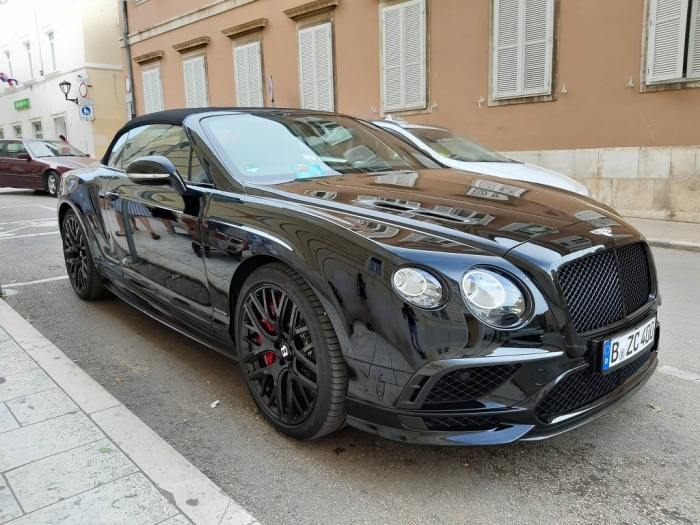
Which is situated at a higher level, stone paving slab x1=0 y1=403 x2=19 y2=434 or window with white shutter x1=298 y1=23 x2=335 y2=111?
window with white shutter x1=298 y1=23 x2=335 y2=111

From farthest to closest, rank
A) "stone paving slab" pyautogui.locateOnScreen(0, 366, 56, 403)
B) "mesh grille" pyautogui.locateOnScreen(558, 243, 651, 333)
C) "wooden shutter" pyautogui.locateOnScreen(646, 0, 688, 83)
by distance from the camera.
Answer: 1. "wooden shutter" pyautogui.locateOnScreen(646, 0, 688, 83)
2. "stone paving slab" pyautogui.locateOnScreen(0, 366, 56, 403)
3. "mesh grille" pyautogui.locateOnScreen(558, 243, 651, 333)

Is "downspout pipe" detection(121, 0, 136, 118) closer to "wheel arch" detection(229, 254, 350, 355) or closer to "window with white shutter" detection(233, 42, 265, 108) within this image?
"window with white shutter" detection(233, 42, 265, 108)

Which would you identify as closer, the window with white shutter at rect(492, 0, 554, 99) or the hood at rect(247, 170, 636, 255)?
the hood at rect(247, 170, 636, 255)

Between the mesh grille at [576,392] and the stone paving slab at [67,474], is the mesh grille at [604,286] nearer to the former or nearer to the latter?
the mesh grille at [576,392]

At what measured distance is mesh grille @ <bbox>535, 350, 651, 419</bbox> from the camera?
6.70 ft

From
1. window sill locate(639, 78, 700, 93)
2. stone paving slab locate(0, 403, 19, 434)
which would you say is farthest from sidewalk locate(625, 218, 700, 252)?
stone paving slab locate(0, 403, 19, 434)

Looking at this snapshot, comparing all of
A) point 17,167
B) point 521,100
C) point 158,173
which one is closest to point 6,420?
point 158,173

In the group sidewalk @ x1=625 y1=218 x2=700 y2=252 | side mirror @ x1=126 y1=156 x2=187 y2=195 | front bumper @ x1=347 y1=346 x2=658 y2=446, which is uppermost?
side mirror @ x1=126 y1=156 x2=187 y2=195

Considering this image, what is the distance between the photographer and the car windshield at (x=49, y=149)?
574 inches

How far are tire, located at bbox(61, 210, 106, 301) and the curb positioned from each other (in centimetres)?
667

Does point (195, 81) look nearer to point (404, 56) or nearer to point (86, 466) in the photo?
point (404, 56)

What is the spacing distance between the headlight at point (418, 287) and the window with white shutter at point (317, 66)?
40.7 feet

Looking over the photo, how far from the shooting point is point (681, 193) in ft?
29.0

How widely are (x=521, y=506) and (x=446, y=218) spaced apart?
3.68 feet
